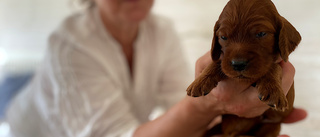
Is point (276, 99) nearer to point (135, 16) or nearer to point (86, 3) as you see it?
point (135, 16)

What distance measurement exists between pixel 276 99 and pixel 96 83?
2.16 feet

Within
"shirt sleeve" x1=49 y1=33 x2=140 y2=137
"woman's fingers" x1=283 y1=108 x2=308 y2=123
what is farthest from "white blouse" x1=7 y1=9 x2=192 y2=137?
"woman's fingers" x1=283 y1=108 x2=308 y2=123

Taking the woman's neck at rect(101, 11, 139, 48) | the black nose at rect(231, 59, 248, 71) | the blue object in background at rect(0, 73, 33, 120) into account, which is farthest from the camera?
the blue object in background at rect(0, 73, 33, 120)

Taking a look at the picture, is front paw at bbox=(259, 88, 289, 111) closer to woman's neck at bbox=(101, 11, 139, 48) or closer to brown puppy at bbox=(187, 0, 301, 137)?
brown puppy at bbox=(187, 0, 301, 137)

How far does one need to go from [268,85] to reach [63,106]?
69 cm

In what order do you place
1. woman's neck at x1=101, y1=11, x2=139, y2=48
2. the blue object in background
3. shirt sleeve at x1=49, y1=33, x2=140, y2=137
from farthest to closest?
the blue object in background → woman's neck at x1=101, y1=11, x2=139, y2=48 → shirt sleeve at x1=49, y1=33, x2=140, y2=137

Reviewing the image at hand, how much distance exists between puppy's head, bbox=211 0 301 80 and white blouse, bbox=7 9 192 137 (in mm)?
497

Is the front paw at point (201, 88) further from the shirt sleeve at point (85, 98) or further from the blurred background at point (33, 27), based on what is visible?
the blurred background at point (33, 27)

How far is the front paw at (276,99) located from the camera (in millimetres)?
381

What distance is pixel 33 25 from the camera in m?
1.39

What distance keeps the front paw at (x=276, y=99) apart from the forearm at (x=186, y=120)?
0.15 metres

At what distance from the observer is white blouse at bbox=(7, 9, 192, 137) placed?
904 millimetres

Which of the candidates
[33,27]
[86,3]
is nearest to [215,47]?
[86,3]

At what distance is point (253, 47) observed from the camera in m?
0.39
